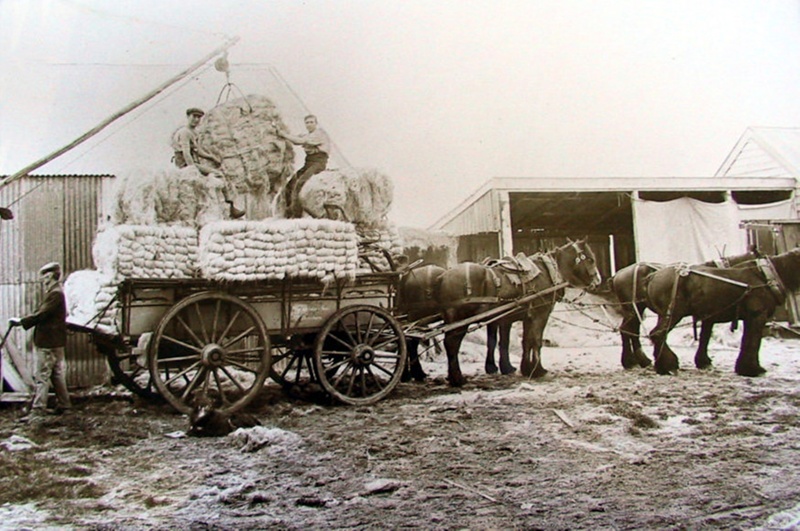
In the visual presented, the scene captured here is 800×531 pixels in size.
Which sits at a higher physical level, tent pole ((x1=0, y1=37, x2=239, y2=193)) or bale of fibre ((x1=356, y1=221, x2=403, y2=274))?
tent pole ((x1=0, y1=37, x2=239, y2=193))

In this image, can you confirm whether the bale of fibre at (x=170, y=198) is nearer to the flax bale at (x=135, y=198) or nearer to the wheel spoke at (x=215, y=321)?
the flax bale at (x=135, y=198)

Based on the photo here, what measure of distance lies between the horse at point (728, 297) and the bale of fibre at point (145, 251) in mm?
3383

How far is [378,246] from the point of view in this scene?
362 cm

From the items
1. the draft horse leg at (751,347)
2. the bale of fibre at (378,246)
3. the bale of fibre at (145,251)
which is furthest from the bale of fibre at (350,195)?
the draft horse leg at (751,347)

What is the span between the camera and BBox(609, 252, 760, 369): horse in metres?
4.12

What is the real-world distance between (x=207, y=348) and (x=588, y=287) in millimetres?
3220

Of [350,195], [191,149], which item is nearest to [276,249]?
[350,195]

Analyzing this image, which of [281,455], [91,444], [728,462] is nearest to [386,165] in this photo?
[281,455]

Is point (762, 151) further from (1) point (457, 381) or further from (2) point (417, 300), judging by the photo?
(2) point (417, 300)

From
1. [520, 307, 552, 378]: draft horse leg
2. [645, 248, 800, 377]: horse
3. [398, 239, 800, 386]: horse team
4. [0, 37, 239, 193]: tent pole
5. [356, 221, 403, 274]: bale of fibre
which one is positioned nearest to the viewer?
[0, 37, 239, 193]: tent pole

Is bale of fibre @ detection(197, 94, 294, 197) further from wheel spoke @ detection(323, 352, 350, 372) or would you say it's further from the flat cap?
wheel spoke @ detection(323, 352, 350, 372)

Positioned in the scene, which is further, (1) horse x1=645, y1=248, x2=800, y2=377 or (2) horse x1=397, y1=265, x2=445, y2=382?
(2) horse x1=397, y1=265, x2=445, y2=382

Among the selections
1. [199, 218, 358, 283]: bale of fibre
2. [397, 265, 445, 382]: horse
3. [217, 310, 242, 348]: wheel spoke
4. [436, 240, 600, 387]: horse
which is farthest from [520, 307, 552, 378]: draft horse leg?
[217, 310, 242, 348]: wheel spoke

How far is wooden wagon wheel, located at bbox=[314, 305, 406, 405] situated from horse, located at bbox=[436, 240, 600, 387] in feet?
1.90
